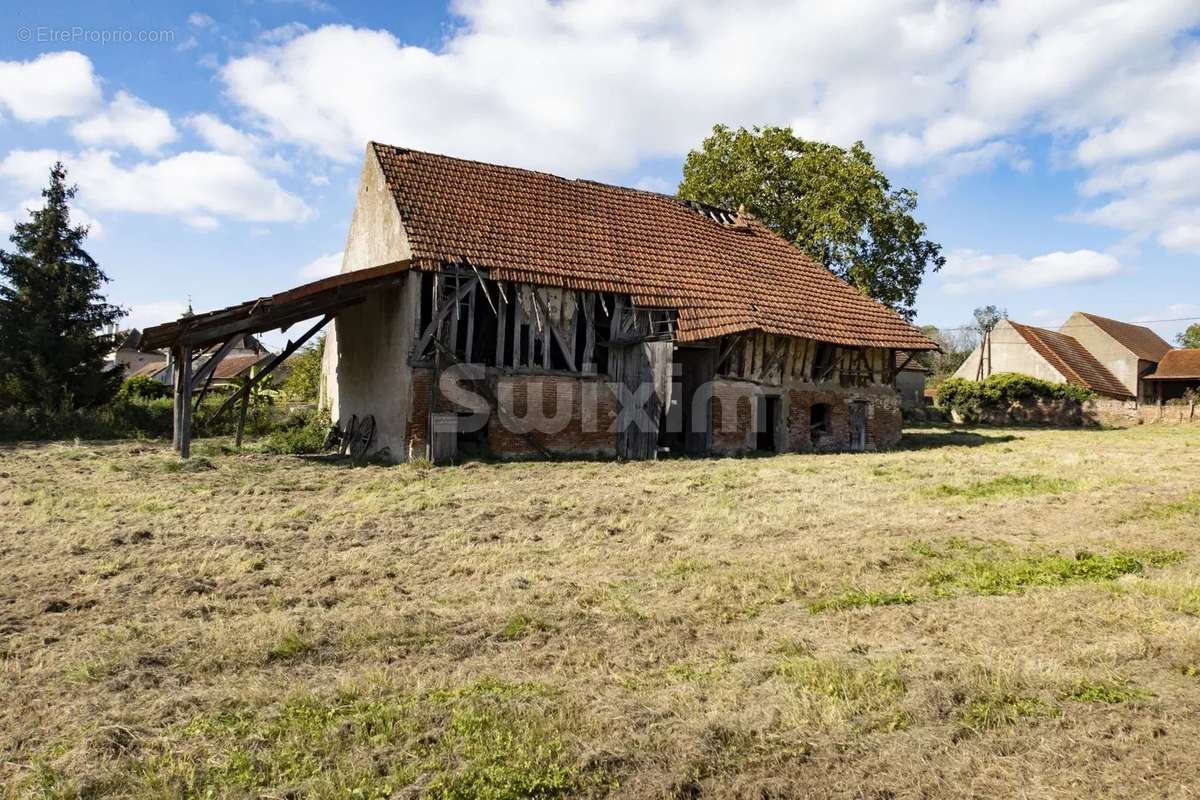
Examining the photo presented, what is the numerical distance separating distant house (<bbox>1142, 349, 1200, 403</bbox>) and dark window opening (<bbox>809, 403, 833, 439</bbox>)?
101ft

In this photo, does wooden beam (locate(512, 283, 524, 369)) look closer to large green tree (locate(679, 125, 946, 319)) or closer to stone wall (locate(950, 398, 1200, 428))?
large green tree (locate(679, 125, 946, 319))

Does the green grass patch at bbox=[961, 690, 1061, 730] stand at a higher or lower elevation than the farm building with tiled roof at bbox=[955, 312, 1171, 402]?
lower

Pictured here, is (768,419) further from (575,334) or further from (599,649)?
(599,649)

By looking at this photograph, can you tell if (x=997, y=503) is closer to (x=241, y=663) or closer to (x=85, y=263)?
(x=241, y=663)

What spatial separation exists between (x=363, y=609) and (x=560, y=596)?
1.49 meters

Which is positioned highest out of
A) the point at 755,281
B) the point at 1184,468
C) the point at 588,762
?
the point at 755,281

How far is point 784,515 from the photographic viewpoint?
997 centimetres

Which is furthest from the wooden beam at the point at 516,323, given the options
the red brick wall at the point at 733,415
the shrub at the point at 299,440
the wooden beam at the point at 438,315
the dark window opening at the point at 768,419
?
the dark window opening at the point at 768,419

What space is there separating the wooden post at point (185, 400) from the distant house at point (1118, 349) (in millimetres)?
44028

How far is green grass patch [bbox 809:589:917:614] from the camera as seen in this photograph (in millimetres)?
6057

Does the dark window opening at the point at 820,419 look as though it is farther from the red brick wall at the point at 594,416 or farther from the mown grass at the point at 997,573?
the mown grass at the point at 997,573

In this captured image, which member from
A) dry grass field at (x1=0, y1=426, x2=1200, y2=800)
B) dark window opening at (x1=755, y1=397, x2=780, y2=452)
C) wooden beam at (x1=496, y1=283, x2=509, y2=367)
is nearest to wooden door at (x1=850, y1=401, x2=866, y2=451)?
dark window opening at (x1=755, y1=397, x2=780, y2=452)

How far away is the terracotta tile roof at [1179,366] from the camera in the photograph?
41.6 metres

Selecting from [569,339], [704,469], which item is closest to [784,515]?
[704,469]
